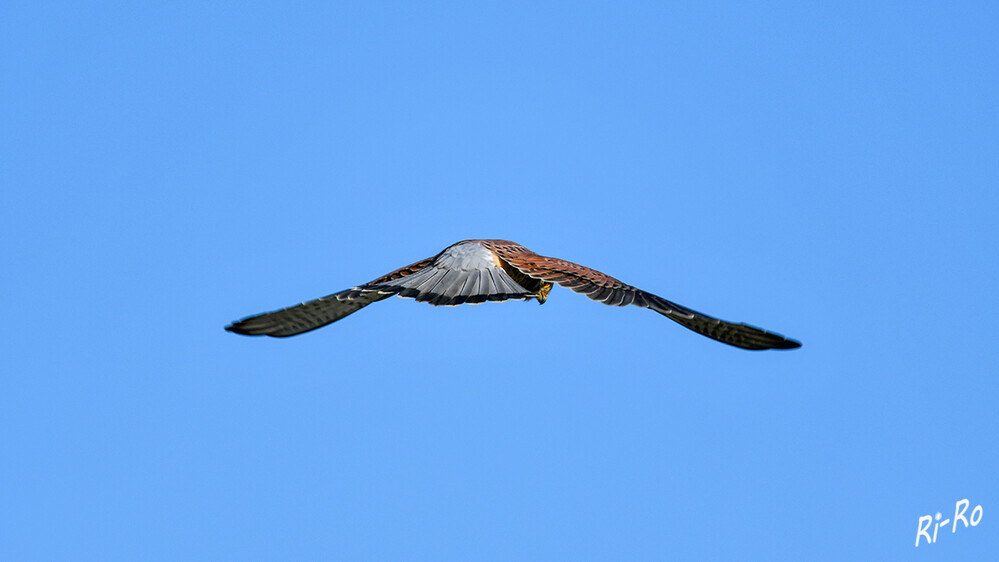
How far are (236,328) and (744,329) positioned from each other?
18.0 ft

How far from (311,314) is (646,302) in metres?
4.02

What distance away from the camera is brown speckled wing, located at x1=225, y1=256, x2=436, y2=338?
12.6 metres

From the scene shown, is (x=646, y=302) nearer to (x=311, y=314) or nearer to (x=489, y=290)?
(x=489, y=290)

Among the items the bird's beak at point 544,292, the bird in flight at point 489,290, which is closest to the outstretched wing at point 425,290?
the bird in flight at point 489,290

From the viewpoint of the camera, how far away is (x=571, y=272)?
12281 millimetres

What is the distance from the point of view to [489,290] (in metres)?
11.8

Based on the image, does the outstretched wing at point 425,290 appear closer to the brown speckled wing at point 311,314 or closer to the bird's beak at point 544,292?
the brown speckled wing at point 311,314

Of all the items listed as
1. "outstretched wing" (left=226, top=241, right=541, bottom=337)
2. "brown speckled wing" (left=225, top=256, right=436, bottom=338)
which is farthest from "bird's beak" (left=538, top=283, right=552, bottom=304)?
"brown speckled wing" (left=225, top=256, right=436, bottom=338)

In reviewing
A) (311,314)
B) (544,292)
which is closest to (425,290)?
(544,292)

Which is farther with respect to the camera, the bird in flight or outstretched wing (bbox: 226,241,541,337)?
outstretched wing (bbox: 226,241,541,337)

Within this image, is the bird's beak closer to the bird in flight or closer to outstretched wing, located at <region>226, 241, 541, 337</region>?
the bird in flight

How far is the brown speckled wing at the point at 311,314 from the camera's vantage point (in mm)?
12648

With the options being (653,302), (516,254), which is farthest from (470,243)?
(653,302)

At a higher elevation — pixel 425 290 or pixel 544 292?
pixel 544 292
